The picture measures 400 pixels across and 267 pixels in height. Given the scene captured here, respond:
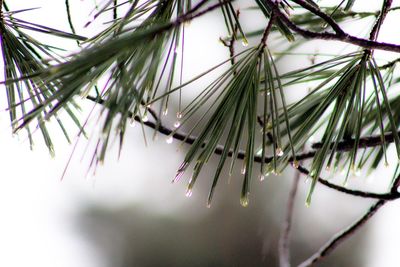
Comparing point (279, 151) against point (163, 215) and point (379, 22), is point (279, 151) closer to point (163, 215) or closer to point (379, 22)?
point (379, 22)

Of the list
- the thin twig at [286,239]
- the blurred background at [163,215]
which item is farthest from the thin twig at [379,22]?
the blurred background at [163,215]

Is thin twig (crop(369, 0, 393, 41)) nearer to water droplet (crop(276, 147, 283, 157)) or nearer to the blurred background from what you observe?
water droplet (crop(276, 147, 283, 157))

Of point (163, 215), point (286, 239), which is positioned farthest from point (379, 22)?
point (163, 215)

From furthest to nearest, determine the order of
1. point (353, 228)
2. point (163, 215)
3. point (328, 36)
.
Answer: point (163, 215), point (353, 228), point (328, 36)

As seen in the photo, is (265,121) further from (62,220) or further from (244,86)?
(62,220)

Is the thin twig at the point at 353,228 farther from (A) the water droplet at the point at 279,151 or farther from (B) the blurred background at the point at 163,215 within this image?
(B) the blurred background at the point at 163,215

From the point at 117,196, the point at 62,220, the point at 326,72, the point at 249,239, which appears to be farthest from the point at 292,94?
the point at 326,72

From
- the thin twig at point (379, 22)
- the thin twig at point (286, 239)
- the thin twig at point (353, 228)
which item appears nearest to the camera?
the thin twig at point (379, 22)

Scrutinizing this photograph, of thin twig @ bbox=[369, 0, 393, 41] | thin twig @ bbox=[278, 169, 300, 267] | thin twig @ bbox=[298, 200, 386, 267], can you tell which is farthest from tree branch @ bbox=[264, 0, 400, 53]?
thin twig @ bbox=[278, 169, 300, 267]
